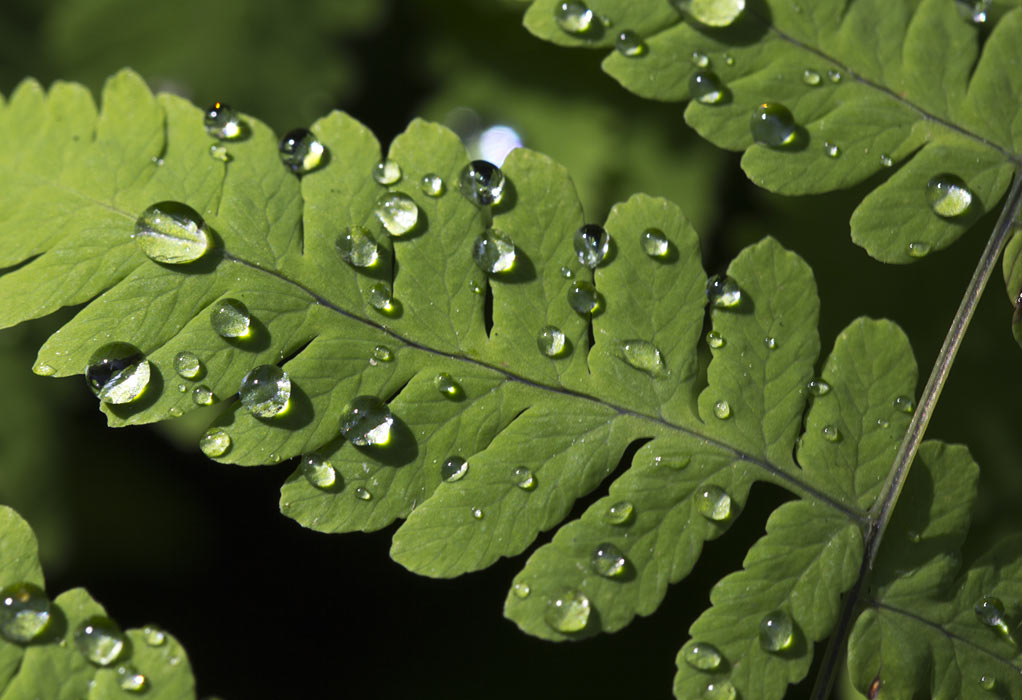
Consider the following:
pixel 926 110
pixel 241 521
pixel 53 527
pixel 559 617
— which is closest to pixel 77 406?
pixel 53 527

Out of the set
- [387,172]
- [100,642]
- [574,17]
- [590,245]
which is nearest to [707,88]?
[574,17]

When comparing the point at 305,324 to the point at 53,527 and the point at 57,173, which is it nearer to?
the point at 57,173

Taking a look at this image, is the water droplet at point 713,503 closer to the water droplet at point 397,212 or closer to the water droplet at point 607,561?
the water droplet at point 607,561

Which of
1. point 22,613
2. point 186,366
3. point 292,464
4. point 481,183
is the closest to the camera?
point 22,613

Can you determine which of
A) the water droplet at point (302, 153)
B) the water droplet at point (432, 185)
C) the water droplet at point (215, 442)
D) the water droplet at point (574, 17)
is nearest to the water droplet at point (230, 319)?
the water droplet at point (215, 442)

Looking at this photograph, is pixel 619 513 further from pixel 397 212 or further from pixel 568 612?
pixel 397 212

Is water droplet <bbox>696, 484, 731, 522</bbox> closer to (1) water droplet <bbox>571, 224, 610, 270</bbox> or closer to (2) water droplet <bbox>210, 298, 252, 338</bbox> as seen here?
(1) water droplet <bbox>571, 224, 610, 270</bbox>

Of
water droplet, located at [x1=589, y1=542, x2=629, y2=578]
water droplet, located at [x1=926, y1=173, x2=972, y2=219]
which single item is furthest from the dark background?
water droplet, located at [x1=589, y1=542, x2=629, y2=578]
